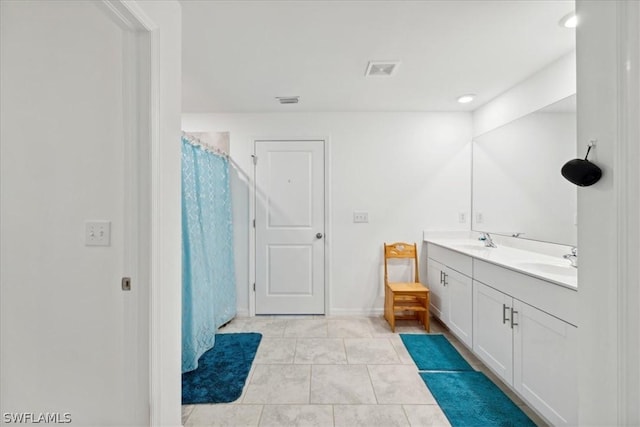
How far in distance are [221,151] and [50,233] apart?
1.96 meters

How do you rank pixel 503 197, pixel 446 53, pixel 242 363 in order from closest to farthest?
pixel 446 53 → pixel 242 363 → pixel 503 197

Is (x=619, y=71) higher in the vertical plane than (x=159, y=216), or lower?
higher

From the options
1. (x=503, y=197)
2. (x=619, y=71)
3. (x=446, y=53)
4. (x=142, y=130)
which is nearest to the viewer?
(x=619, y=71)

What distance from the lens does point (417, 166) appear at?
3309 millimetres

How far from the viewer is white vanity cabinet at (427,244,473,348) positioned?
2.37 meters

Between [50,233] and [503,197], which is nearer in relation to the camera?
[50,233]

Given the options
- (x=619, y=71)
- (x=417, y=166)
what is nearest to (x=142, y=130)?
(x=619, y=71)

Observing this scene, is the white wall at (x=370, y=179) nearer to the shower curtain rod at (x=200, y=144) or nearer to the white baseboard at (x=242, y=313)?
the white baseboard at (x=242, y=313)

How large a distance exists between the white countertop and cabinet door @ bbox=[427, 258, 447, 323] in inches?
11.1

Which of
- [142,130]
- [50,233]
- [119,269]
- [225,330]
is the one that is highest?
[142,130]

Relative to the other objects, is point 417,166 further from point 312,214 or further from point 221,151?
point 221,151

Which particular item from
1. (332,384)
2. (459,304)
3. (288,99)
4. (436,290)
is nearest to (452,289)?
(459,304)

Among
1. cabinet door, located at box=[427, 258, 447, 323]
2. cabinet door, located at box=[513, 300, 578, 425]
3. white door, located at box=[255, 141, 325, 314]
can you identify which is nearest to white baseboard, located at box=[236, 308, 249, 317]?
white door, located at box=[255, 141, 325, 314]

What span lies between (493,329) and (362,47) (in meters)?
2.14
